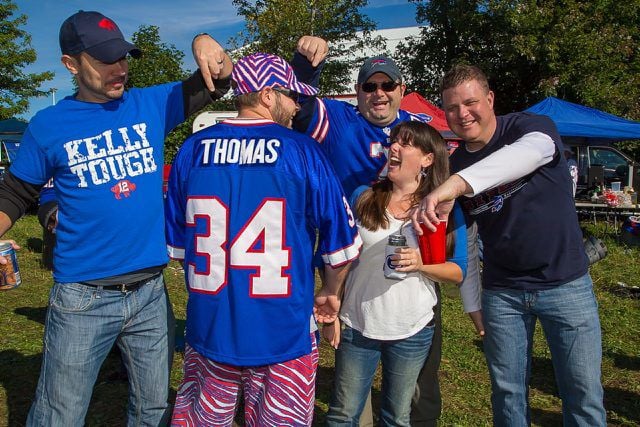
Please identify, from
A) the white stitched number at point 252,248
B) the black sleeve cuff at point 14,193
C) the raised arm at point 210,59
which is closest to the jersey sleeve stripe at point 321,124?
the raised arm at point 210,59

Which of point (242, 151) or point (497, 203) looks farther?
point (497, 203)

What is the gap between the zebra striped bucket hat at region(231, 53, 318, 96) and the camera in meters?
2.27

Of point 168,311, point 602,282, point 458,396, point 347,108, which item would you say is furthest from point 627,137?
point 168,311

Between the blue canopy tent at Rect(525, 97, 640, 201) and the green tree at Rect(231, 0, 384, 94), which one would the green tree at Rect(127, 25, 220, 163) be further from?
the blue canopy tent at Rect(525, 97, 640, 201)

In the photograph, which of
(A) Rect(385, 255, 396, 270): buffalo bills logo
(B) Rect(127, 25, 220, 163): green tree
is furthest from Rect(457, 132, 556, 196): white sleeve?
(B) Rect(127, 25, 220, 163): green tree

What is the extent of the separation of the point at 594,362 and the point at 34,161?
2922 millimetres

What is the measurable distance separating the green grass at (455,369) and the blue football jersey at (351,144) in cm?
93

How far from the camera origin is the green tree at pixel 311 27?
20.9 meters

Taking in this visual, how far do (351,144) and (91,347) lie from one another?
5.95 feet

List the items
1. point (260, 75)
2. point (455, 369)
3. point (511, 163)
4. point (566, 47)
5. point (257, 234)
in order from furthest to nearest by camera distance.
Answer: point (566, 47) → point (455, 369) → point (511, 163) → point (260, 75) → point (257, 234)

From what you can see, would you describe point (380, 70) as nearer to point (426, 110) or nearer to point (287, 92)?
point (287, 92)

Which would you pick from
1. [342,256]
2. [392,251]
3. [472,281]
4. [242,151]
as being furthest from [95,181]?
[472,281]

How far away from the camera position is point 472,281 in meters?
3.05

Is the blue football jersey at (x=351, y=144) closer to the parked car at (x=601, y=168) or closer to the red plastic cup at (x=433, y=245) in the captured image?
the red plastic cup at (x=433, y=245)
